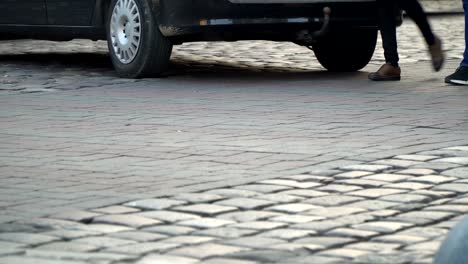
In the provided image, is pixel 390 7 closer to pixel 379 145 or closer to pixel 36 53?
pixel 379 145

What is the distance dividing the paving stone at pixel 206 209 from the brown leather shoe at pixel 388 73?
5.46 m

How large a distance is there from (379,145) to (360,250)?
2.44 m

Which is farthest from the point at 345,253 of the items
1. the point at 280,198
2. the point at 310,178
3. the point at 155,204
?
the point at 310,178

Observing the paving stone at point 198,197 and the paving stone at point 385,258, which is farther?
the paving stone at point 198,197

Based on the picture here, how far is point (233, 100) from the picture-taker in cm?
938

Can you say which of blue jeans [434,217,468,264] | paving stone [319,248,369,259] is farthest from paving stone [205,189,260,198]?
blue jeans [434,217,468,264]

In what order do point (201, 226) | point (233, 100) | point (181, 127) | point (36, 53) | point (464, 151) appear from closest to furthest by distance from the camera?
point (201, 226)
point (464, 151)
point (181, 127)
point (233, 100)
point (36, 53)

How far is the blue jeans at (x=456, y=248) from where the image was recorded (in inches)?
139

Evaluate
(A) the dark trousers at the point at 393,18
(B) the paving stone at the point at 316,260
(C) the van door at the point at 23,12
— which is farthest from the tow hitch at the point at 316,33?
(B) the paving stone at the point at 316,260

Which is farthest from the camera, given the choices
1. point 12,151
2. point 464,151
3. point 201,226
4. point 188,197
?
point 12,151

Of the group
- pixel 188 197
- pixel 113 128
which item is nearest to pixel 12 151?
pixel 113 128

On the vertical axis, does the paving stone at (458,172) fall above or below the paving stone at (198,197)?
below

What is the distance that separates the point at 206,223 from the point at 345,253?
73 cm

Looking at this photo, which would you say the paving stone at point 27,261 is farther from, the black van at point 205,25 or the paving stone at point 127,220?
the black van at point 205,25
